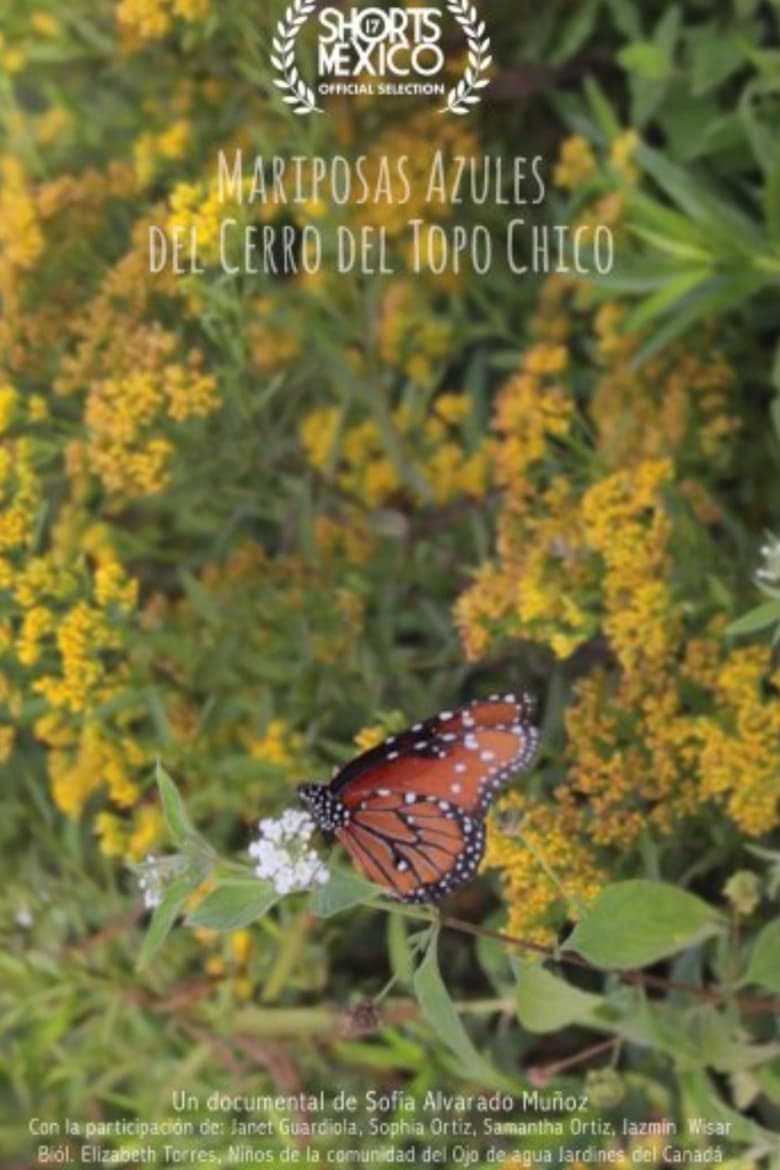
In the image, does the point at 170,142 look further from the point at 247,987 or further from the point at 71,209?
the point at 247,987

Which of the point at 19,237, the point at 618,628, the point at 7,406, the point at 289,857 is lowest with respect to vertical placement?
the point at 289,857

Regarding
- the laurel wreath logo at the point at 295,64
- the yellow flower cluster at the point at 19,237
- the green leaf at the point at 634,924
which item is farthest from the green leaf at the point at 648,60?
the green leaf at the point at 634,924

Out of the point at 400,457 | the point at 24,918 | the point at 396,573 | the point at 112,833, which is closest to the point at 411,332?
the point at 400,457

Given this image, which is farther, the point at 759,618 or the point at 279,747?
the point at 279,747

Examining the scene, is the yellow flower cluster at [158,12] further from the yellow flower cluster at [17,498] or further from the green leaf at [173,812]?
the green leaf at [173,812]

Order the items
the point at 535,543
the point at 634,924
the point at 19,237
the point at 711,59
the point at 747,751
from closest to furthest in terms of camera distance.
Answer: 1. the point at 634,924
2. the point at 747,751
3. the point at 535,543
4. the point at 19,237
5. the point at 711,59

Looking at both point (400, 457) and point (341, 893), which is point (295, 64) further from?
point (341, 893)

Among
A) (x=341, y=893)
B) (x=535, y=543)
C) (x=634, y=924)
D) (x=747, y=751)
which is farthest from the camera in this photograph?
(x=535, y=543)
